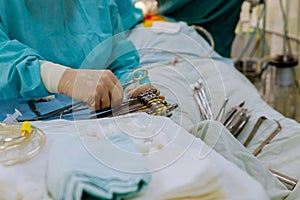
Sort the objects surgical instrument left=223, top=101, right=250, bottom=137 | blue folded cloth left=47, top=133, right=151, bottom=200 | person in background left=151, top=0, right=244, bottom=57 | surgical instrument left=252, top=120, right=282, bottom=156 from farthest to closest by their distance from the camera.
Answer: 1. person in background left=151, top=0, right=244, bottom=57
2. surgical instrument left=223, top=101, right=250, bottom=137
3. surgical instrument left=252, top=120, right=282, bottom=156
4. blue folded cloth left=47, top=133, right=151, bottom=200

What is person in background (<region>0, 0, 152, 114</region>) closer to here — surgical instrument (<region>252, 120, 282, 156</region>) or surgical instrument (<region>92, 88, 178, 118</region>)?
surgical instrument (<region>92, 88, 178, 118</region>)

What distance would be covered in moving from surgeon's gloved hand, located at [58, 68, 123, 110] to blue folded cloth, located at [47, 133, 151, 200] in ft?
0.54

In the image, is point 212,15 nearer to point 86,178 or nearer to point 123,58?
point 123,58

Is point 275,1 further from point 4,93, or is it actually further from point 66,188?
point 66,188

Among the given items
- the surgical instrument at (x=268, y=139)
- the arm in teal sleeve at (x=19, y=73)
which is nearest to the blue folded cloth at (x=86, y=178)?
the arm in teal sleeve at (x=19, y=73)

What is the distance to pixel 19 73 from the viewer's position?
2.37 feet

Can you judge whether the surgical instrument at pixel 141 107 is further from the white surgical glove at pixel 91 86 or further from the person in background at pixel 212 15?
the person in background at pixel 212 15

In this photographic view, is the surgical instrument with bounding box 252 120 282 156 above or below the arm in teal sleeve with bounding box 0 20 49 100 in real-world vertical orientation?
below

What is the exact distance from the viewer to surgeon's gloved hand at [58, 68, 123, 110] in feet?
2.17

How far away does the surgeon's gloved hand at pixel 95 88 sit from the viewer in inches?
26.0

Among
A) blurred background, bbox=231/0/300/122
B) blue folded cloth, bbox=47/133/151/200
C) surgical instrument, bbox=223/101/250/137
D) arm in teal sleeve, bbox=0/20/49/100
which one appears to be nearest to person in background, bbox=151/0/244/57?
blurred background, bbox=231/0/300/122

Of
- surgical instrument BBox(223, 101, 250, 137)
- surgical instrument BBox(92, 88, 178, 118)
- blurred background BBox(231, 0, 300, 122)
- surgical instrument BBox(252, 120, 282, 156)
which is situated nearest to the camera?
surgical instrument BBox(92, 88, 178, 118)

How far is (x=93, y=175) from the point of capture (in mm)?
462

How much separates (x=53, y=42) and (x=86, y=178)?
0.52 meters
